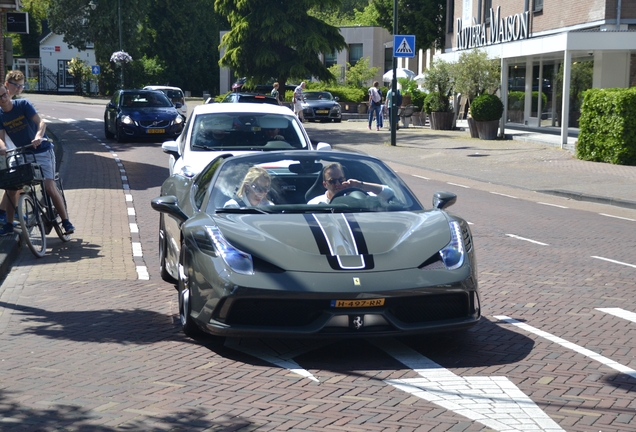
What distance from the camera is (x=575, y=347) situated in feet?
19.2

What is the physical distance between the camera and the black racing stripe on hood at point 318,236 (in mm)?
5531

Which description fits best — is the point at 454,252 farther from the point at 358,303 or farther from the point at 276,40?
the point at 276,40

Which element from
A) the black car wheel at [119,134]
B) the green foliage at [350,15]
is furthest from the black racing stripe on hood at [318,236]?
the green foliage at [350,15]

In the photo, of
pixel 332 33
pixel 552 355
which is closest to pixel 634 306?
pixel 552 355

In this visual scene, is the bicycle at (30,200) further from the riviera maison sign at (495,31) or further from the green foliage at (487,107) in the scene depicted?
the riviera maison sign at (495,31)

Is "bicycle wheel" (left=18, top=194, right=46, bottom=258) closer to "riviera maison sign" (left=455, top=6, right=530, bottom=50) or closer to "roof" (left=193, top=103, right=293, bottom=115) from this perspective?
"roof" (left=193, top=103, right=293, bottom=115)

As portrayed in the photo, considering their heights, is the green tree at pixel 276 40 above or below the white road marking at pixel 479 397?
above

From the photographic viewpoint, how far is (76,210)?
13.0 m

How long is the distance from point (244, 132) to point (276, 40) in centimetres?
3469

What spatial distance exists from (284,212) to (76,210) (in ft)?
24.9

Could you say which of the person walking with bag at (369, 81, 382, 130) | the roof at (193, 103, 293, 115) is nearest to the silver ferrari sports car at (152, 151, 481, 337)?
the roof at (193, 103, 293, 115)

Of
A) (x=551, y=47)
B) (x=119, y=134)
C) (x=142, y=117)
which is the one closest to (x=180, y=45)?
(x=119, y=134)

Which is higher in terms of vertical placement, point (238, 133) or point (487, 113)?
point (238, 133)

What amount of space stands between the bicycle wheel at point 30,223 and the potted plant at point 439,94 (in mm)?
22581
